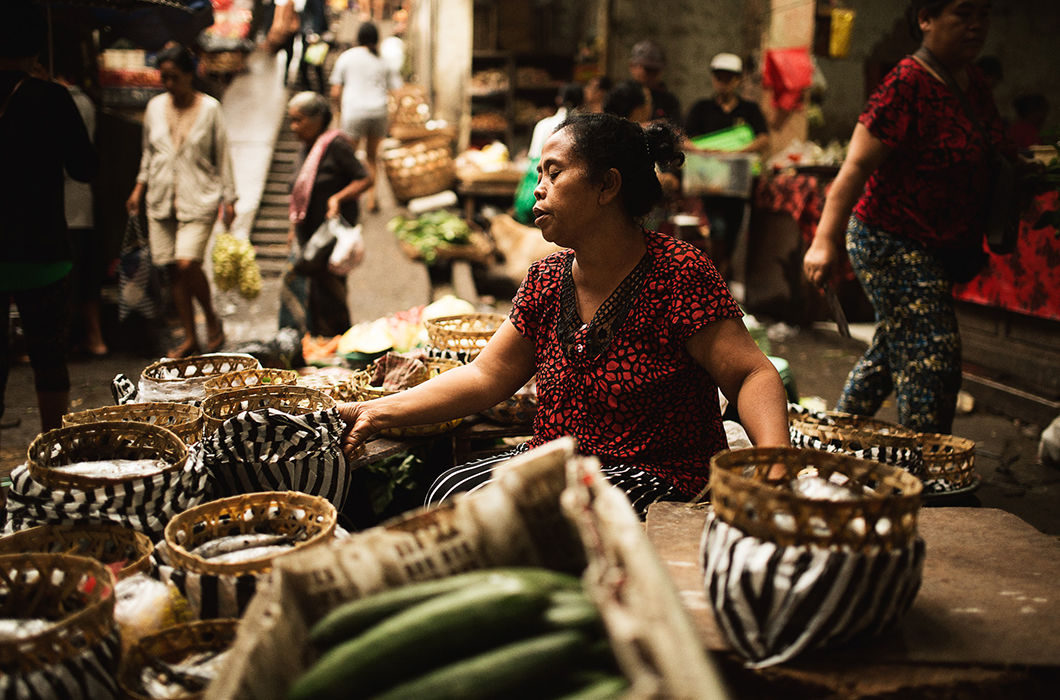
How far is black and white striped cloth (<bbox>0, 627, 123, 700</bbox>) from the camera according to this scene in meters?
1.26

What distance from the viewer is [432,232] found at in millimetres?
8797

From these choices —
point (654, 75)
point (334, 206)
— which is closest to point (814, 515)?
point (334, 206)

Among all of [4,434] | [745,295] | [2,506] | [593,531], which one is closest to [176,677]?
[593,531]

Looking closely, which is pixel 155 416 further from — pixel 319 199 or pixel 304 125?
pixel 304 125

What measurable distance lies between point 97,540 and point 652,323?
4.72ft

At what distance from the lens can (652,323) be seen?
232cm

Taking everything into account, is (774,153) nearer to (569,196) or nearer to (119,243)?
(119,243)

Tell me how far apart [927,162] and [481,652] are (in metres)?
2.91

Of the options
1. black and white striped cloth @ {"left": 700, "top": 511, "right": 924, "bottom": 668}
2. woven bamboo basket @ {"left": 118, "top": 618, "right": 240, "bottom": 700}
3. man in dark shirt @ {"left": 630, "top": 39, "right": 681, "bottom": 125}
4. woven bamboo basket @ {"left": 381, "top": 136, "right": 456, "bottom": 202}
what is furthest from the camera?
woven bamboo basket @ {"left": 381, "top": 136, "right": 456, "bottom": 202}

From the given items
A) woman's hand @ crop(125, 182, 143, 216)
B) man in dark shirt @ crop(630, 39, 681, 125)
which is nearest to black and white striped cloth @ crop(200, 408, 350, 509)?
woman's hand @ crop(125, 182, 143, 216)

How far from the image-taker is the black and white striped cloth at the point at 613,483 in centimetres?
226

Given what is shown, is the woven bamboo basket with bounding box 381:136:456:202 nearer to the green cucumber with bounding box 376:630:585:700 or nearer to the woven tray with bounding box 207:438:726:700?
the woven tray with bounding box 207:438:726:700

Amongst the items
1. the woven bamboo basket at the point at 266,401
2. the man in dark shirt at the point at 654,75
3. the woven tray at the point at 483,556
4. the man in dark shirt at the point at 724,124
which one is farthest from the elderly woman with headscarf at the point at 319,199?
the woven tray at the point at 483,556

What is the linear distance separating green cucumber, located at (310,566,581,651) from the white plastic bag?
497cm
